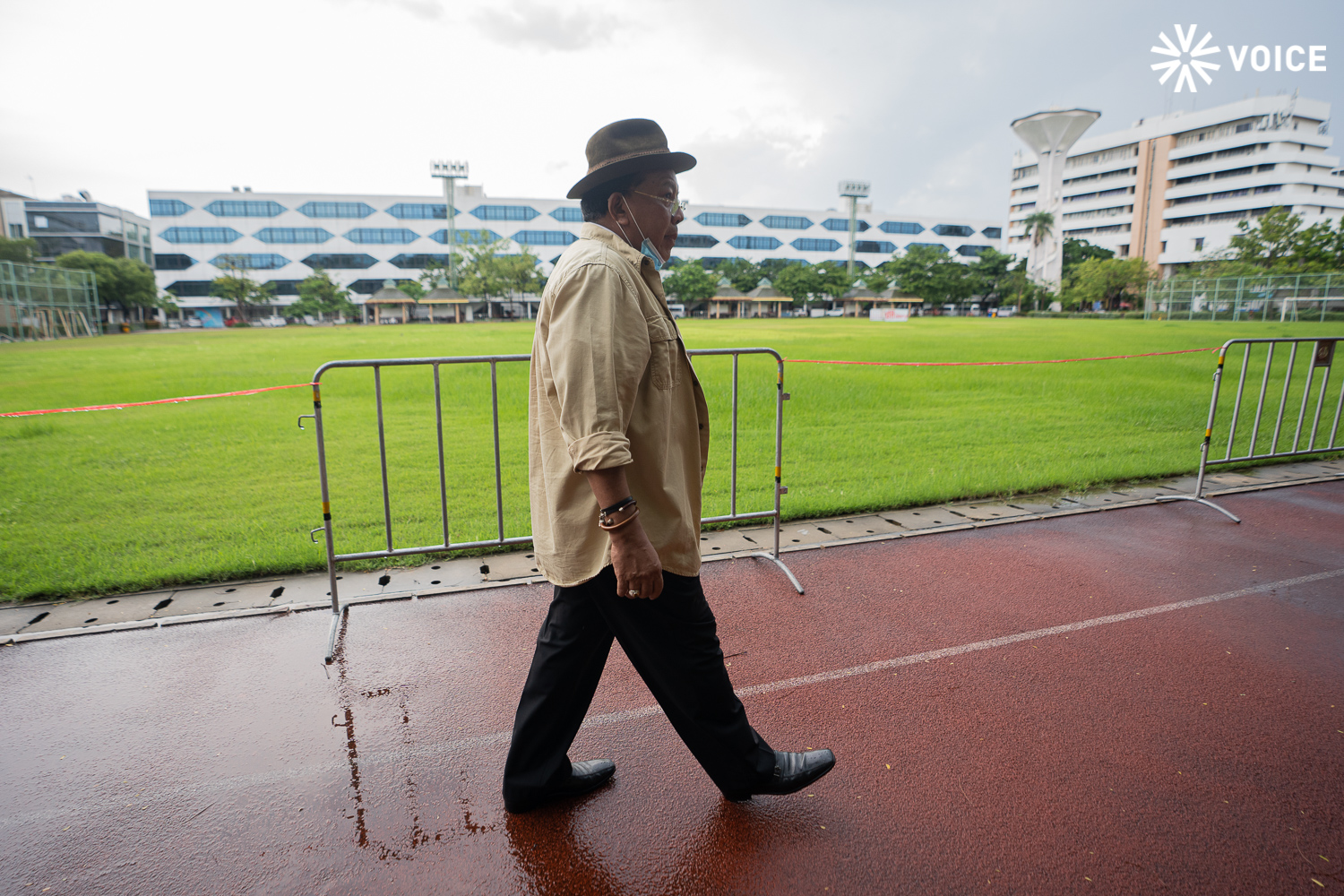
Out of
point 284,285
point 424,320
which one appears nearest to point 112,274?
point 284,285

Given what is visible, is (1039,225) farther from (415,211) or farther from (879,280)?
(415,211)

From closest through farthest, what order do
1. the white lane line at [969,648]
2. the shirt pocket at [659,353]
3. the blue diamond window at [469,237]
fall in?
the shirt pocket at [659,353] → the white lane line at [969,648] → the blue diamond window at [469,237]

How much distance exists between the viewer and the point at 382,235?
267 feet

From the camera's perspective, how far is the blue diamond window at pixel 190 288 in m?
75.8

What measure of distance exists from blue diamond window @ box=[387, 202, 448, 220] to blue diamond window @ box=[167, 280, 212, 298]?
21.3 metres

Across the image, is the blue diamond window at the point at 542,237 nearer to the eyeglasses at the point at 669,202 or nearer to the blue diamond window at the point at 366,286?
the blue diamond window at the point at 366,286

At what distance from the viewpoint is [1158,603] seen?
425 centimetres

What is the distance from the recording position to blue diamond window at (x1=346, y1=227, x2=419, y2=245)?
80.1m

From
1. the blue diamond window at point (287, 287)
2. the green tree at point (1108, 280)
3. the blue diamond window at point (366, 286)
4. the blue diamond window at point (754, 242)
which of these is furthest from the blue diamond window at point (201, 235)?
the green tree at point (1108, 280)

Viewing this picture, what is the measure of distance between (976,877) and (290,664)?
3208 mm

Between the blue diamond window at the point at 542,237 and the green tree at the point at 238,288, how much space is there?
2847 centimetres

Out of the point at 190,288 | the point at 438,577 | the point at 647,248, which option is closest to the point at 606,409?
the point at 647,248

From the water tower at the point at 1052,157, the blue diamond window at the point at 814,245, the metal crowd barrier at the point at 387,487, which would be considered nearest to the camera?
the metal crowd barrier at the point at 387,487

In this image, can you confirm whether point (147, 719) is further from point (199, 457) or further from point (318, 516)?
point (199, 457)
